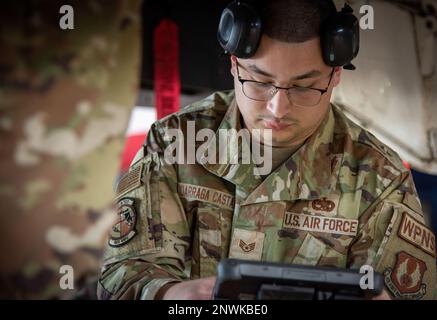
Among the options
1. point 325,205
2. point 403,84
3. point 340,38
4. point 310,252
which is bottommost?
point 310,252

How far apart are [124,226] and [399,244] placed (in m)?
0.61

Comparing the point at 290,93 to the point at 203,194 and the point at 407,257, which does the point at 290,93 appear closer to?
the point at 203,194

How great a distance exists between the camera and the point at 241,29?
129cm

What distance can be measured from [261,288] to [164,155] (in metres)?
0.62

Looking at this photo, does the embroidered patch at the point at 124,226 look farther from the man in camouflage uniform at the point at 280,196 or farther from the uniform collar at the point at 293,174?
the uniform collar at the point at 293,174

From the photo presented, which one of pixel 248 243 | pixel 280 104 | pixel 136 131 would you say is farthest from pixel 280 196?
pixel 136 131

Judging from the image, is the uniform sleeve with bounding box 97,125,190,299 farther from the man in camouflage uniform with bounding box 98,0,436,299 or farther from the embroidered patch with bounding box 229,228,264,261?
the embroidered patch with bounding box 229,228,264,261

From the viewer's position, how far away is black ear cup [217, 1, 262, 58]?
128 cm

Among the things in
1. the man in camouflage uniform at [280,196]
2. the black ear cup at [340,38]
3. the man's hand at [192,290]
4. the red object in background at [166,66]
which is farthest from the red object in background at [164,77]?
the man's hand at [192,290]

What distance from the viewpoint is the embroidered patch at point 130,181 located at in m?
1.42

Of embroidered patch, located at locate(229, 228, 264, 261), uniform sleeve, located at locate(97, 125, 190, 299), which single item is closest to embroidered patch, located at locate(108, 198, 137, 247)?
uniform sleeve, located at locate(97, 125, 190, 299)

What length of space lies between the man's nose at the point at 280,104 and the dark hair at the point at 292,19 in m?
0.12

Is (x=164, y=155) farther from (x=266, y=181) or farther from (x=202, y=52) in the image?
(x=202, y=52)

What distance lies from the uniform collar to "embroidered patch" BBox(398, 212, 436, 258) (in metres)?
0.20
